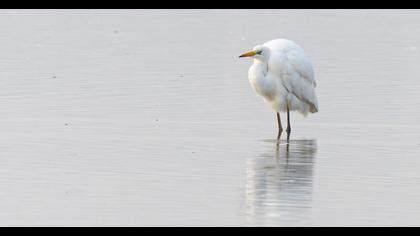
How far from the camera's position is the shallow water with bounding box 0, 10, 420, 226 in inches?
383

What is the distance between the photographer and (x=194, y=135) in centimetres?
1369

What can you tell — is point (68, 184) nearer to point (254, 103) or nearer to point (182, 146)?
point (182, 146)

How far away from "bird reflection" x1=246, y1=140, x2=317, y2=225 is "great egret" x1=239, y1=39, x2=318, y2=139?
4.53 feet

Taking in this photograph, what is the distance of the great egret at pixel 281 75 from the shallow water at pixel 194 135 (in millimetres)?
304

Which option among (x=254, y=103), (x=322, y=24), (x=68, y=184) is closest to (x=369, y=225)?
(x=68, y=184)

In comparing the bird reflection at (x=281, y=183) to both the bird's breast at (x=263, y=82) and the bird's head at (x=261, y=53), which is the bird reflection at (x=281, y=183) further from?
the bird's head at (x=261, y=53)

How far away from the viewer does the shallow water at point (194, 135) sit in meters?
9.73

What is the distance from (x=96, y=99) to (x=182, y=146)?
3791mm

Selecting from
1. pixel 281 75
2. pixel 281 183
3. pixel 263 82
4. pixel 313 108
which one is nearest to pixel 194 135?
pixel 263 82

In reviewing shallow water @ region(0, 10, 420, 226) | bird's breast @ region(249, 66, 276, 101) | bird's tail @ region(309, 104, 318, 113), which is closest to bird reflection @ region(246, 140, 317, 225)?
shallow water @ region(0, 10, 420, 226)

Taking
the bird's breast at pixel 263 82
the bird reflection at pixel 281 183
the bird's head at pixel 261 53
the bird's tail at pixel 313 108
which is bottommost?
the bird reflection at pixel 281 183

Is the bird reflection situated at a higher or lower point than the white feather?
lower

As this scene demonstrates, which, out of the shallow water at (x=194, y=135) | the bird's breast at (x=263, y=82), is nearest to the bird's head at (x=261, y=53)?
the bird's breast at (x=263, y=82)

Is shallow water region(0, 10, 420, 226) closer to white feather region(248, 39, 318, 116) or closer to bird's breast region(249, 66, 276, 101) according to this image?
white feather region(248, 39, 318, 116)
